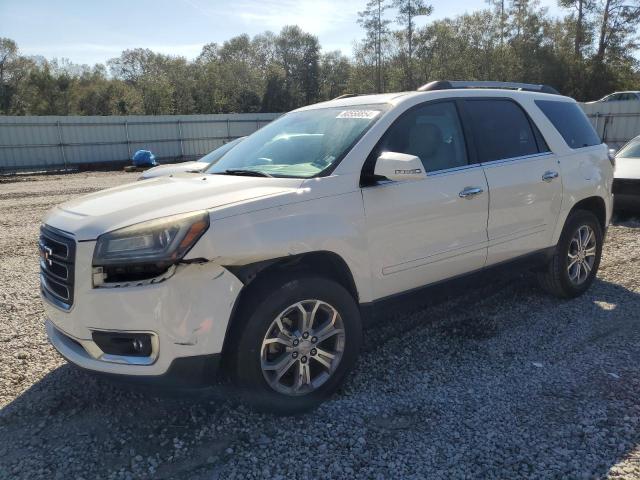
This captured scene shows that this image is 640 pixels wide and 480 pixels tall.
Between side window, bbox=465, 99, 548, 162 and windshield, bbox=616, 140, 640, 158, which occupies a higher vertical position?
side window, bbox=465, 99, 548, 162

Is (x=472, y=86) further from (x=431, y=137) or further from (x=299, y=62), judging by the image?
(x=299, y=62)

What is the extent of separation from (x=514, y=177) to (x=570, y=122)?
1324 millimetres

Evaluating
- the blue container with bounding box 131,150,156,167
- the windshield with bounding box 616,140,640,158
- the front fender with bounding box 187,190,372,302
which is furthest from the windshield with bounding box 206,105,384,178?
the blue container with bounding box 131,150,156,167

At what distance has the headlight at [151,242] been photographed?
8.23 ft

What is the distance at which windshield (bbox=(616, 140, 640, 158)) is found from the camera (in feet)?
30.1

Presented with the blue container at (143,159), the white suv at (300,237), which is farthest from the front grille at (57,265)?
the blue container at (143,159)

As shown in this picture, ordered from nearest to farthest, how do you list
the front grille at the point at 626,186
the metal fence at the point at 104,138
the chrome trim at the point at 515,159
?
the chrome trim at the point at 515,159
the front grille at the point at 626,186
the metal fence at the point at 104,138

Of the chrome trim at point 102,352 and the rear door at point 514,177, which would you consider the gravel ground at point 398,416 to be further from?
the rear door at point 514,177

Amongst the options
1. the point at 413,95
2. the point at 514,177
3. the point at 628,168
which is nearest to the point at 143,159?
the point at 628,168

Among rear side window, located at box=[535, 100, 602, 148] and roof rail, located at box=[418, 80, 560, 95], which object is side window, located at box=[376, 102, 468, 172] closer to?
roof rail, located at box=[418, 80, 560, 95]

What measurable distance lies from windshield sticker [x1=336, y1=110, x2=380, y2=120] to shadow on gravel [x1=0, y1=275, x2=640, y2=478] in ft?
5.69

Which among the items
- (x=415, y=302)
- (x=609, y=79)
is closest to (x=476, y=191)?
(x=415, y=302)

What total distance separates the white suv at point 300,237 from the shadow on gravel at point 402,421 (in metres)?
0.33

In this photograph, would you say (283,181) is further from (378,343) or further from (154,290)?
(378,343)
